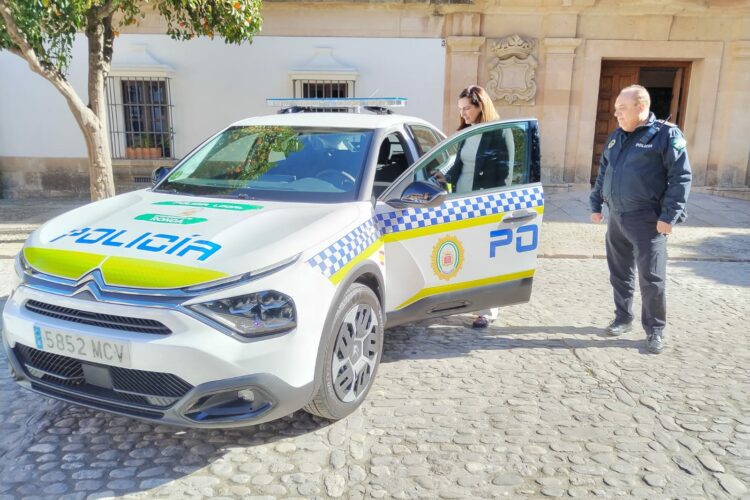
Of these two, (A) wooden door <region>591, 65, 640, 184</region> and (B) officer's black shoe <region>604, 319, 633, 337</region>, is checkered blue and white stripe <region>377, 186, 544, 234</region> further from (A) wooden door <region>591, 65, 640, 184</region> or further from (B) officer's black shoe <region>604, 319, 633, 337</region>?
(A) wooden door <region>591, 65, 640, 184</region>

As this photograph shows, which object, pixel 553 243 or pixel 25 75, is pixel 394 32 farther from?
pixel 25 75

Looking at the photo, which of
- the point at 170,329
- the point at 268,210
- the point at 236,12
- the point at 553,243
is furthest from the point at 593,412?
the point at 236,12

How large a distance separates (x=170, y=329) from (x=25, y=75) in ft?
37.6

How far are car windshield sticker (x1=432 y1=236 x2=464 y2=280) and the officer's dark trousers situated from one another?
1350 mm

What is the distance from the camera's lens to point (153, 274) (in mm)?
2504

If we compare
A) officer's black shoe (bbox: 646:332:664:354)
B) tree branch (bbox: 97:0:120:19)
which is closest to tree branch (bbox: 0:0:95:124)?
tree branch (bbox: 97:0:120:19)

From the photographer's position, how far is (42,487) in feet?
8.49

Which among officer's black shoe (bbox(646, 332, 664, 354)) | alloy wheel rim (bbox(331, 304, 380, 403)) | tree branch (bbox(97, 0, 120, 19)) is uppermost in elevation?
tree branch (bbox(97, 0, 120, 19))

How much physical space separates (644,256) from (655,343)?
2.11 ft

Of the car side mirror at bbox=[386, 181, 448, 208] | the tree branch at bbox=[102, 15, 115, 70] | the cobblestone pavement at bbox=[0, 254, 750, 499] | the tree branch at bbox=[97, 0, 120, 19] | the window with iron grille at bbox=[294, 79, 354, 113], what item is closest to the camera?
the cobblestone pavement at bbox=[0, 254, 750, 499]

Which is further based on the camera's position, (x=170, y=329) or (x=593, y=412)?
(x=593, y=412)

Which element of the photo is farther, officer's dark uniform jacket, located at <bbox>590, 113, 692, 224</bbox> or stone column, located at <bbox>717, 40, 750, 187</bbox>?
stone column, located at <bbox>717, 40, 750, 187</bbox>

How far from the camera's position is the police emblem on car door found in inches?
141

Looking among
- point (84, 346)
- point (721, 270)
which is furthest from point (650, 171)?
point (84, 346)
